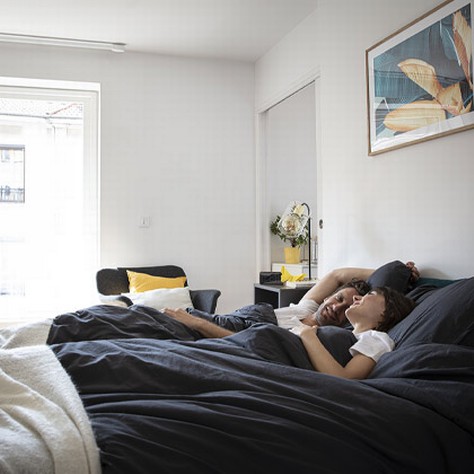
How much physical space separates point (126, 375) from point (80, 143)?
3778mm

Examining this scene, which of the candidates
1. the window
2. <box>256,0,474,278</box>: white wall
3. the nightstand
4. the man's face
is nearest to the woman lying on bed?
the man's face

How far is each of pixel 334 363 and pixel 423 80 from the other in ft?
5.26

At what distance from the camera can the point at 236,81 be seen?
5.13 m

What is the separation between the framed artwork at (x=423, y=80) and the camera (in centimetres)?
247

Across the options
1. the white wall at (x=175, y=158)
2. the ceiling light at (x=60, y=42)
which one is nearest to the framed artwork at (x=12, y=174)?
the white wall at (x=175, y=158)

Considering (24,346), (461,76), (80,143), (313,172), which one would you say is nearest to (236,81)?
(313,172)

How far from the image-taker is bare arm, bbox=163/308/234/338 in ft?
7.81

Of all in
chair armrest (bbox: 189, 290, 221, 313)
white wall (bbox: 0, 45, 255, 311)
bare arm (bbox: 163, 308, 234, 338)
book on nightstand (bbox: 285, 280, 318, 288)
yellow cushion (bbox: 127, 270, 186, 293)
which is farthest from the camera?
white wall (bbox: 0, 45, 255, 311)

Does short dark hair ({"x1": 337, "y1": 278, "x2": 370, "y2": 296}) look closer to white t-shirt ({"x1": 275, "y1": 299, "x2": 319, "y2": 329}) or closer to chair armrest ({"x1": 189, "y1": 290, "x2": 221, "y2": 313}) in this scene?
white t-shirt ({"x1": 275, "y1": 299, "x2": 319, "y2": 329})

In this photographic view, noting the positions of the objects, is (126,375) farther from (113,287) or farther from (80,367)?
(113,287)

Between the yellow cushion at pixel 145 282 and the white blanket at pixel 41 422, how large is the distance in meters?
2.76

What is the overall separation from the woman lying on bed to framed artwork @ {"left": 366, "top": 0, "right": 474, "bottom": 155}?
888mm

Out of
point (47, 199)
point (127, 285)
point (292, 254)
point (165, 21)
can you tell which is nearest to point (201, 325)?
point (127, 285)

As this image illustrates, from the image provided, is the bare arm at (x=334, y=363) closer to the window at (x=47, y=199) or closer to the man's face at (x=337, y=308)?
the man's face at (x=337, y=308)
